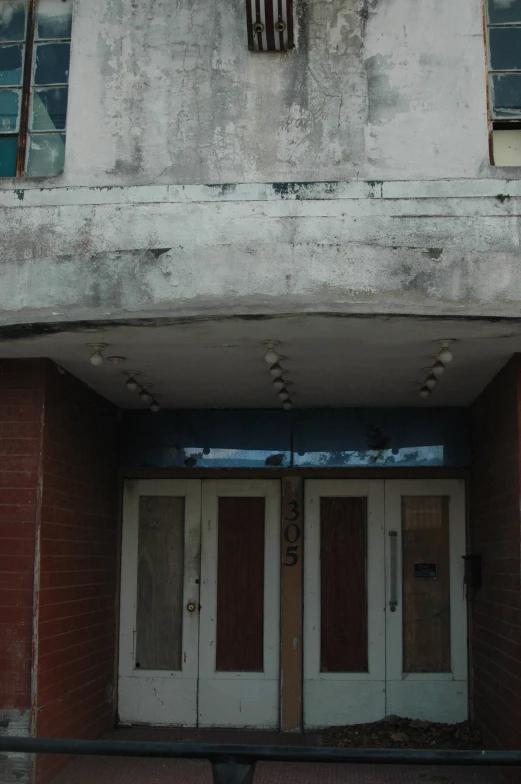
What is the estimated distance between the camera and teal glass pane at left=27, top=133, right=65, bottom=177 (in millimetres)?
5902

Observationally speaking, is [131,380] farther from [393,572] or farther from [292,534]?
[393,572]

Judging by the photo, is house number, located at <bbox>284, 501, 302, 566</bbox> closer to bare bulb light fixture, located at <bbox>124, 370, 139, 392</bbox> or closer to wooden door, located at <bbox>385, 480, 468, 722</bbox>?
wooden door, located at <bbox>385, 480, 468, 722</bbox>

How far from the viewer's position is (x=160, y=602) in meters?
→ 8.23

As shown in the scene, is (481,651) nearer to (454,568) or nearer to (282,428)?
(454,568)

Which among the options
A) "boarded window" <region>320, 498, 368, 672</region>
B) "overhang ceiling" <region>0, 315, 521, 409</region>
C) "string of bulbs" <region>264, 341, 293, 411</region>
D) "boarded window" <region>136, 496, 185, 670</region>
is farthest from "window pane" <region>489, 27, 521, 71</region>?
"boarded window" <region>136, 496, 185, 670</region>

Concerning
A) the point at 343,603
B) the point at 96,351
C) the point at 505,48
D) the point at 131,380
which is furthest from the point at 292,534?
the point at 505,48

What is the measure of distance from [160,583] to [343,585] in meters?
1.77

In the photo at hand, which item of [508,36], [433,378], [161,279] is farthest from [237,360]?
[508,36]

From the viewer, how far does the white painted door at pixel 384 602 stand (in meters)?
7.83

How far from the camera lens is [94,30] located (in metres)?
5.80

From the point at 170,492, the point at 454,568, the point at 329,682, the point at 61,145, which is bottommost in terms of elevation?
the point at 329,682

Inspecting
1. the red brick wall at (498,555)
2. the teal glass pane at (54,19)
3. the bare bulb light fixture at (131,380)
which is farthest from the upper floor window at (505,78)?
the bare bulb light fixture at (131,380)

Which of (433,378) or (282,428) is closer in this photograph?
(433,378)

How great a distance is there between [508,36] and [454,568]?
15.3 feet
